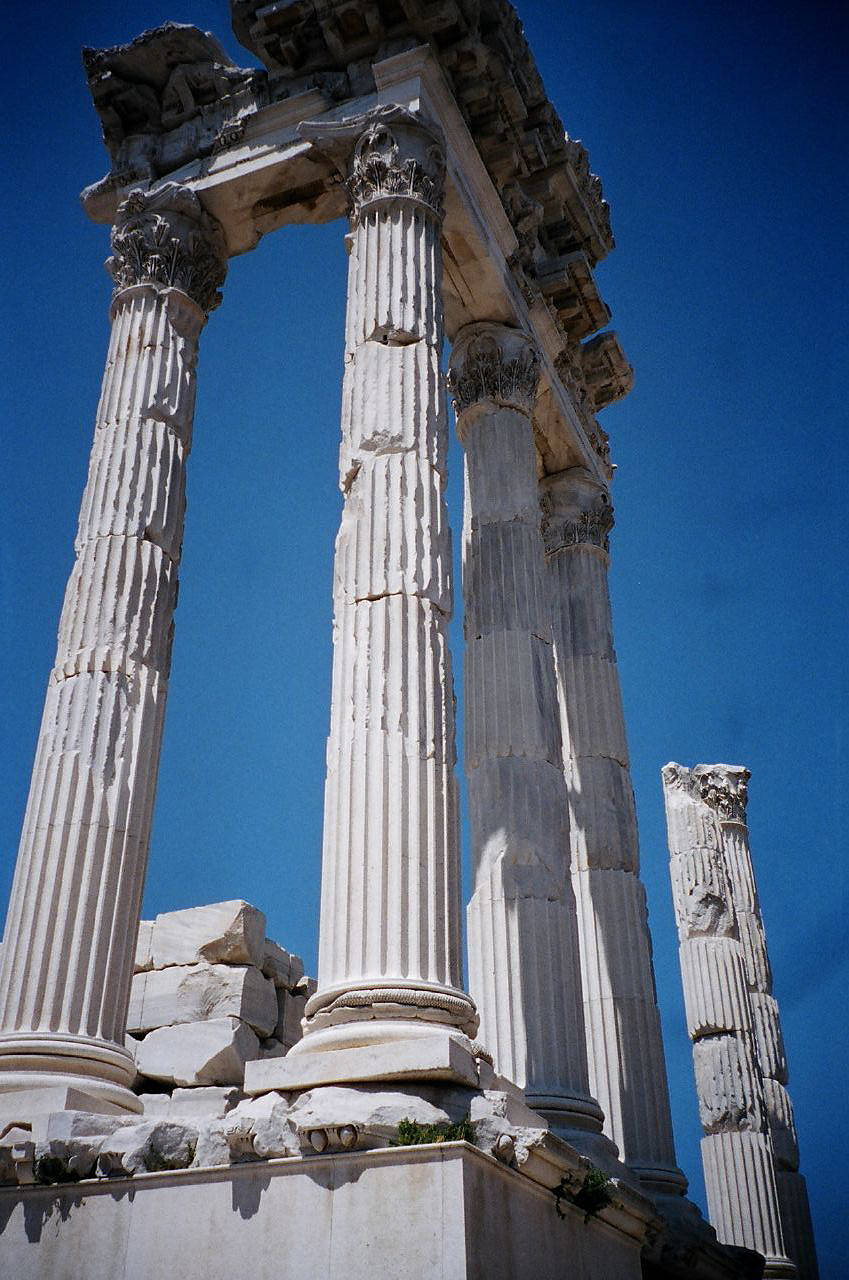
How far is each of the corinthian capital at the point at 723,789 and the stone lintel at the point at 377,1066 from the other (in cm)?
2089

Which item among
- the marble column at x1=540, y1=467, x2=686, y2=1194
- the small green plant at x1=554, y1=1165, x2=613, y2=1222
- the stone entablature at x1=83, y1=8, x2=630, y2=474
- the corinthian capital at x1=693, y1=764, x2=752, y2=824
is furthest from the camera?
the corinthian capital at x1=693, y1=764, x2=752, y2=824

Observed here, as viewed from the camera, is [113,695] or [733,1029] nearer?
[113,695]

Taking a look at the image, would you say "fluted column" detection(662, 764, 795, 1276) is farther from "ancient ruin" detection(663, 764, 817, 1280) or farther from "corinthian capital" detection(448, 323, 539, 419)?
"corinthian capital" detection(448, 323, 539, 419)

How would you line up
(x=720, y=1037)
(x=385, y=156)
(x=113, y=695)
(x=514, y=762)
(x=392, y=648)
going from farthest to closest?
1. (x=720, y=1037)
2. (x=385, y=156)
3. (x=514, y=762)
4. (x=113, y=695)
5. (x=392, y=648)

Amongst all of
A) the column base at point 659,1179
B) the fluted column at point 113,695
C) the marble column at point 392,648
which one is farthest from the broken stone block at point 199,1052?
the marble column at point 392,648

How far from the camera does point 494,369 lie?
20.5 meters

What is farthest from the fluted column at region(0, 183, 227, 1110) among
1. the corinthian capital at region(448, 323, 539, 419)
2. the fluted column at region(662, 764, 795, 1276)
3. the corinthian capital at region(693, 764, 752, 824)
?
the corinthian capital at region(693, 764, 752, 824)

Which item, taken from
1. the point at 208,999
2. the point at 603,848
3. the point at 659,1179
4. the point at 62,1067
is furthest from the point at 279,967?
the point at 62,1067

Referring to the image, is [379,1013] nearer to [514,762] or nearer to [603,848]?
[514,762]

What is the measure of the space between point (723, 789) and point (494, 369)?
14.7m

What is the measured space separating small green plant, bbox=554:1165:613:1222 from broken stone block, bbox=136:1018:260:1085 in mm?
7214

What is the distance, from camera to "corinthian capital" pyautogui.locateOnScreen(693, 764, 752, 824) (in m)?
30.9

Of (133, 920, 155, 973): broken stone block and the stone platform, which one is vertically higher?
(133, 920, 155, 973): broken stone block

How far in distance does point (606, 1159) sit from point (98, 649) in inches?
334
